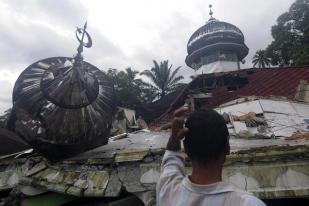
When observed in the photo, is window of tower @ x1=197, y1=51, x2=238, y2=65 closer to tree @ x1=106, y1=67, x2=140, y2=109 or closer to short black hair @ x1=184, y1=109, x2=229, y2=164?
tree @ x1=106, y1=67, x2=140, y2=109

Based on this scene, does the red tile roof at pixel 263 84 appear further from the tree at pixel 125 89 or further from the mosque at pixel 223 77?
the tree at pixel 125 89

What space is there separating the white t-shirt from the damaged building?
4.63 feet

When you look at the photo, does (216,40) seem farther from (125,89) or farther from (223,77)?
(125,89)

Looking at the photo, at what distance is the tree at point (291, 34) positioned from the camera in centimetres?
2366

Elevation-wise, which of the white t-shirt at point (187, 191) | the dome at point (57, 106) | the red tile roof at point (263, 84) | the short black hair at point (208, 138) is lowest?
the white t-shirt at point (187, 191)

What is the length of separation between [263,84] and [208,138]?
1425 centimetres

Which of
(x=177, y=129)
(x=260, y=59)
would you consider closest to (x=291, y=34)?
(x=260, y=59)

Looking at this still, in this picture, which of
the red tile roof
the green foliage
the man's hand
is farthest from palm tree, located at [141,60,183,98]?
the man's hand

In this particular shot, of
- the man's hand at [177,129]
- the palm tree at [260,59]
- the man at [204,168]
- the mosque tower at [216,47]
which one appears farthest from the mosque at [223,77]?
the palm tree at [260,59]

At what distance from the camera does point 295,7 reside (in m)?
24.4

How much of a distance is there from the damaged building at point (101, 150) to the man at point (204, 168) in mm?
1563

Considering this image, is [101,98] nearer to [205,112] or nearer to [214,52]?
[205,112]

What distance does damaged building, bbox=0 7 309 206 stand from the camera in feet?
14.1

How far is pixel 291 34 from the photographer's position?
24344 millimetres
